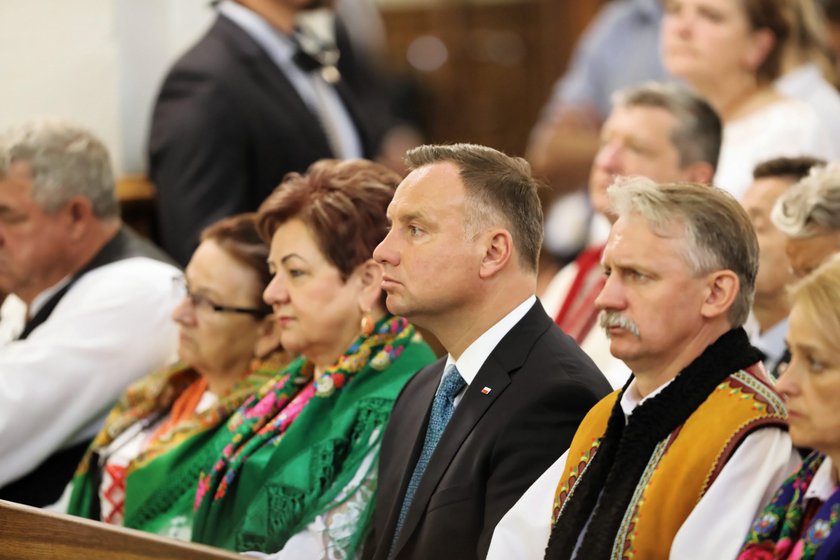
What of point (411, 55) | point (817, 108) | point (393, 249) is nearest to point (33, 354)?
point (393, 249)

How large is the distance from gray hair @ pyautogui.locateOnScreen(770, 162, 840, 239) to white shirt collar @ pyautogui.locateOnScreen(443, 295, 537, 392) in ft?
1.90

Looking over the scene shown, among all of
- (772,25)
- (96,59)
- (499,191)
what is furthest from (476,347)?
(96,59)

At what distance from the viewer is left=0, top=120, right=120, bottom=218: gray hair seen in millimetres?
3602

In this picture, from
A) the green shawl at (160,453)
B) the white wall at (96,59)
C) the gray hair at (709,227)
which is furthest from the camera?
the white wall at (96,59)

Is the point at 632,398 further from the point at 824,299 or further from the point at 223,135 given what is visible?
the point at 223,135

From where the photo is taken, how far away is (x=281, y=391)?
10.1ft

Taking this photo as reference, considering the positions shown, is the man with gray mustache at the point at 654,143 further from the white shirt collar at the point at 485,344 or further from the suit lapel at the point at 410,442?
the white shirt collar at the point at 485,344

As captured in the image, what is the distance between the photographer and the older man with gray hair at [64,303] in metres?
3.46

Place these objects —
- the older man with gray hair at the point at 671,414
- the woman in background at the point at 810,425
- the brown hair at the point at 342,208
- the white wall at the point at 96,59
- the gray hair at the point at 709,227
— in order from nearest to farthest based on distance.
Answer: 1. the woman in background at the point at 810,425
2. the older man with gray hair at the point at 671,414
3. the gray hair at the point at 709,227
4. the brown hair at the point at 342,208
5. the white wall at the point at 96,59

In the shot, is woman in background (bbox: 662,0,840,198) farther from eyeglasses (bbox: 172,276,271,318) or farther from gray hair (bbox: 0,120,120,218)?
gray hair (bbox: 0,120,120,218)

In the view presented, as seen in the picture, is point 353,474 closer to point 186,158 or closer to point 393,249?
point 393,249

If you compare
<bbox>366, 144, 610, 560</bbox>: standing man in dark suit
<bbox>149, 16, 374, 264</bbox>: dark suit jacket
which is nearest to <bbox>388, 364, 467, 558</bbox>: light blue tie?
<bbox>366, 144, 610, 560</bbox>: standing man in dark suit

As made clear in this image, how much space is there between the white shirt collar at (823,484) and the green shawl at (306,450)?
99cm

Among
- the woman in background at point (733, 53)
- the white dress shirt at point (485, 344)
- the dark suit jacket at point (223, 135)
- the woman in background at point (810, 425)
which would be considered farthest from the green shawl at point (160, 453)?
the woman in background at point (733, 53)
